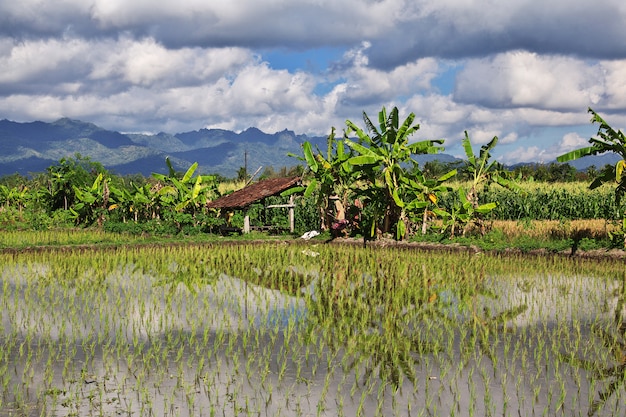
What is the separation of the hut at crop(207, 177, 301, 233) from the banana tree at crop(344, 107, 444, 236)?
9.24 ft

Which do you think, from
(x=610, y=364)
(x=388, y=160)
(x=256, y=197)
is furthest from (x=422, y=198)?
(x=610, y=364)

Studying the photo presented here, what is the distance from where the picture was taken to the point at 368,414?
545 centimetres

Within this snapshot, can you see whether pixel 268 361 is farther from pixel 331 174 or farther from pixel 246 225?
pixel 246 225

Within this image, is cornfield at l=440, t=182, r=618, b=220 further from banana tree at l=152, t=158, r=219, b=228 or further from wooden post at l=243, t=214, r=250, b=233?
banana tree at l=152, t=158, r=219, b=228

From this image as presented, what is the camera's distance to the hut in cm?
2039

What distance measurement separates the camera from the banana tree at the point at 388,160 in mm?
17969

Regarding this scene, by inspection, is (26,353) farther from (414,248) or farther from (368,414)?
(414,248)

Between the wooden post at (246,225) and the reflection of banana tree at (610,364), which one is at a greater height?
the wooden post at (246,225)

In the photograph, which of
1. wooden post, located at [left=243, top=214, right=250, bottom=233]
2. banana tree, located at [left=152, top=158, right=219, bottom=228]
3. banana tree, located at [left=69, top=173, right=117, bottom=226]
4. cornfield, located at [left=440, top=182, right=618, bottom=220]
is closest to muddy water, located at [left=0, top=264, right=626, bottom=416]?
wooden post, located at [left=243, top=214, right=250, bottom=233]

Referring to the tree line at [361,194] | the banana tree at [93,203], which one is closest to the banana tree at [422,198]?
the tree line at [361,194]

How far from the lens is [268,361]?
6945 mm

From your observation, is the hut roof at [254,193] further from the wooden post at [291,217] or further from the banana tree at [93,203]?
the banana tree at [93,203]

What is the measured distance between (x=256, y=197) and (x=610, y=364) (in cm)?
1428

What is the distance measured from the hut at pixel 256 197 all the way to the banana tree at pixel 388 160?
2.82m
